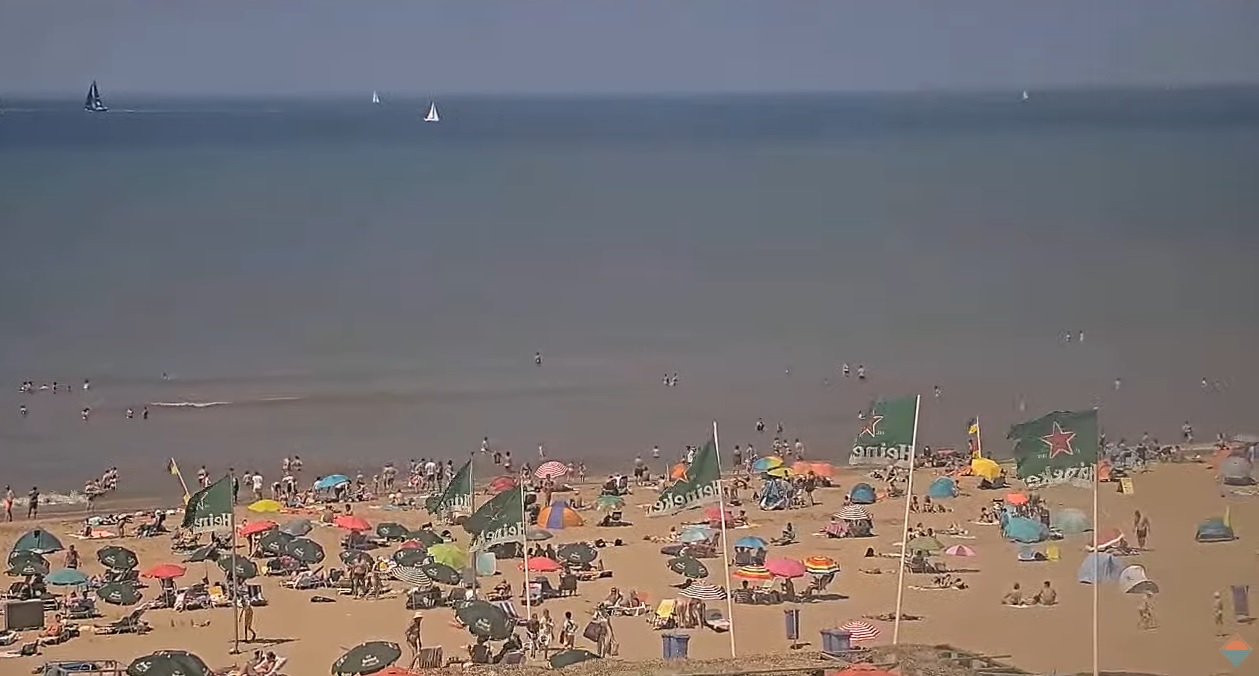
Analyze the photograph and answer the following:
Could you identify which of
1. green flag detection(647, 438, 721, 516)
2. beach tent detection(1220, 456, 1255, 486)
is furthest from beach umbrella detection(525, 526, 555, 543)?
beach tent detection(1220, 456, 1255, 486)

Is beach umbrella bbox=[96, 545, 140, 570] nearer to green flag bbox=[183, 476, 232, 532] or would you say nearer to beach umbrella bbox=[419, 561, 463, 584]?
green flag bbox=[183, 476, 232, 532]

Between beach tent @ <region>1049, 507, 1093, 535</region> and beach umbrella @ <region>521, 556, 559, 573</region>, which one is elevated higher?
beach tent @ <region>1049, 507, 1093, 535</region>

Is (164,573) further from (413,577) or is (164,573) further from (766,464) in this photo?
(766,464)

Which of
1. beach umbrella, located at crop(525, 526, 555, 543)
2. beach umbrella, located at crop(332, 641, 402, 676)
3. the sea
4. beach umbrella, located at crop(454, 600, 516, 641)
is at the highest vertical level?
the sea

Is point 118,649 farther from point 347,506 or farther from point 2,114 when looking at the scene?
point 2,114

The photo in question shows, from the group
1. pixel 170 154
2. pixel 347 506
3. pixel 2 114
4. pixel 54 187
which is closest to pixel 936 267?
pixel 347 506

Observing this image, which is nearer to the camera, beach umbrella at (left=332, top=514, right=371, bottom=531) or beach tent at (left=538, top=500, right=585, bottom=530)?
beach umbrella at (left=332, top=514, right=371, bottom=531)

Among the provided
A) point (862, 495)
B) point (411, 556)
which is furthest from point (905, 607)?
point (411, 556)

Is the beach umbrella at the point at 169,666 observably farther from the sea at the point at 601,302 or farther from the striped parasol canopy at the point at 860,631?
the sea at the point at 601,302
